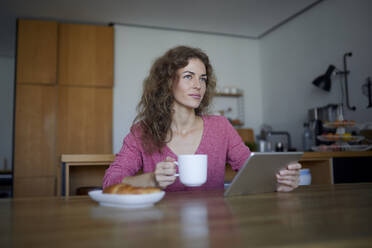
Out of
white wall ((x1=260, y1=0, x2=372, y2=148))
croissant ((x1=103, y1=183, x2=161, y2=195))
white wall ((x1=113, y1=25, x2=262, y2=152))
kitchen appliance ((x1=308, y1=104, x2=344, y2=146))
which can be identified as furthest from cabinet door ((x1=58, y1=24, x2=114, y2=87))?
croissant ((x1=103, y1=183, x2=161, y2=195))

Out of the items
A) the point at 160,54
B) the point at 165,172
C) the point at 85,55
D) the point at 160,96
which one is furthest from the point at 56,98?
the point at 165,172

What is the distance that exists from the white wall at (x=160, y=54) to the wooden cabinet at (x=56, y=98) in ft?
0.81

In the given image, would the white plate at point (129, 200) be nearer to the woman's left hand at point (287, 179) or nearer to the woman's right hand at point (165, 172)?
the woman's right hand at point (165, 172)

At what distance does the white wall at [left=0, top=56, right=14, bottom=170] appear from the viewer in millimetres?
5820

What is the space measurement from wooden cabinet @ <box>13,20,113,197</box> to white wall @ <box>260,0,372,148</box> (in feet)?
7.72

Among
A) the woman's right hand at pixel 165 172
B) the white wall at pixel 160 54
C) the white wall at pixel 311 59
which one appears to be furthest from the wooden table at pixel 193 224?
the white wall at pixel 160 54

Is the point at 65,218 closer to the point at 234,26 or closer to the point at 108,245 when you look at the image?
the point at 108,245

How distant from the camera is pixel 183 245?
15.1 inches

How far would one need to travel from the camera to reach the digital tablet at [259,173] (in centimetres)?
82

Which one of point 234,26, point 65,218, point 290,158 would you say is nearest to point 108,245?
point 65,218

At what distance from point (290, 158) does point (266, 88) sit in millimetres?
4226

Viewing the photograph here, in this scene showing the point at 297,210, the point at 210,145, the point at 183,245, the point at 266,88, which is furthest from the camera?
the point at 266,88

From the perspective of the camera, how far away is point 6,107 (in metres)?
5.92

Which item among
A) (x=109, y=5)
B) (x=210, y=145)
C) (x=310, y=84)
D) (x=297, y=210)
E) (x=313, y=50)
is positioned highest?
(x=109, y=5)
